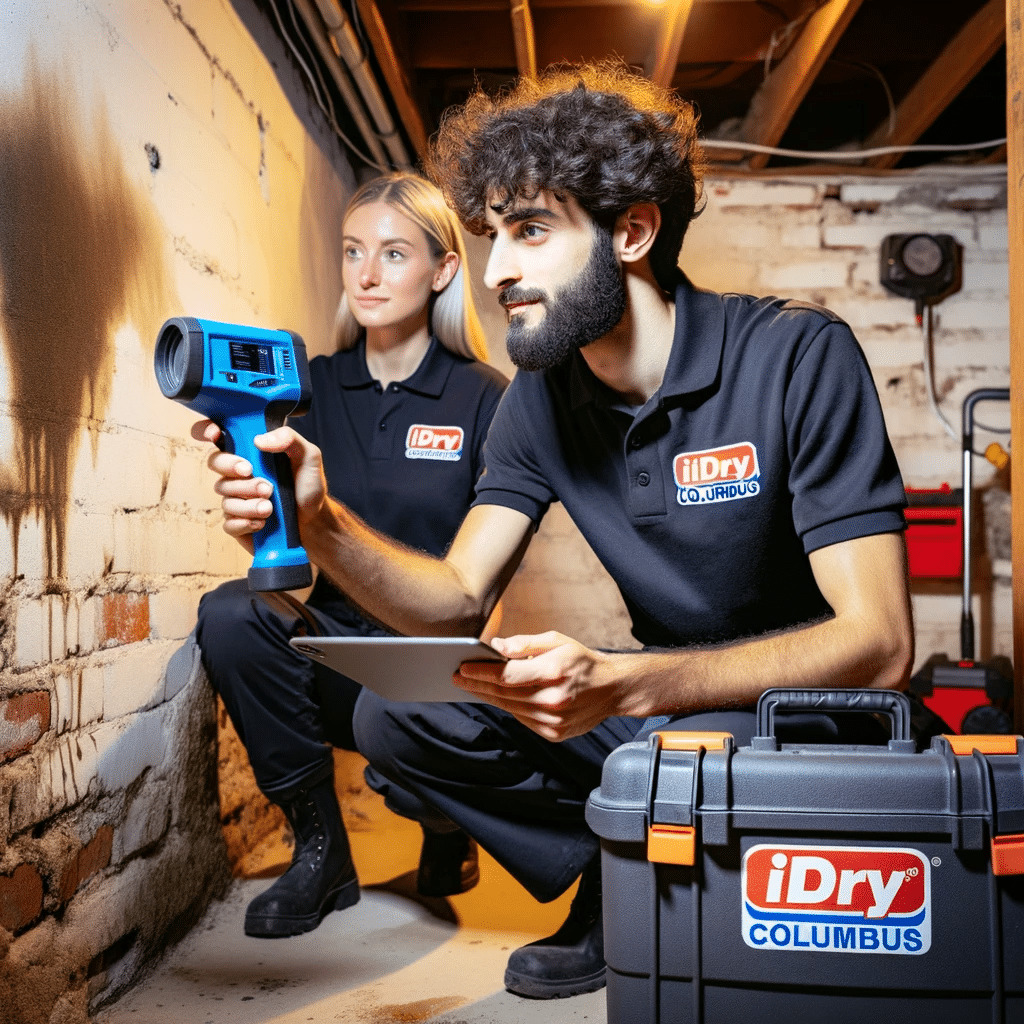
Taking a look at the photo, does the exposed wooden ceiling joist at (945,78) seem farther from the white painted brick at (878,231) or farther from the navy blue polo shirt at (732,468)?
the navy blue polo shirt at (732,468)

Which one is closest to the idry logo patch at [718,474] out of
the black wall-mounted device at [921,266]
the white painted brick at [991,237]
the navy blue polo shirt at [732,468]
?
the navy blue polo shirt at [732,468]

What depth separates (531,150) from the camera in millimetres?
1399

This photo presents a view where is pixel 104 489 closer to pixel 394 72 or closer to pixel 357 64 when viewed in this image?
pixel 357 64

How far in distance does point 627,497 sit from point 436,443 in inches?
27.4

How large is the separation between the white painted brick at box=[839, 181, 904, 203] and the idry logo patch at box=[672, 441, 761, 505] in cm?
248

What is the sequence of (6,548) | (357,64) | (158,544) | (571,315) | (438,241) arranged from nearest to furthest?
(6,548) → (571,315) → (158,544) → (438,241) → (357,64)

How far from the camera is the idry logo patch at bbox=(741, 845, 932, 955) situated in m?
0.79

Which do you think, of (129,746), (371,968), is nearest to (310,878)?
(371,968)

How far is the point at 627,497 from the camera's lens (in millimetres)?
1349

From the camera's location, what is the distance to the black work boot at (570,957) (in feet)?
4.37

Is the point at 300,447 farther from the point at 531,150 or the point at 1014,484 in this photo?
the point at 1014,484

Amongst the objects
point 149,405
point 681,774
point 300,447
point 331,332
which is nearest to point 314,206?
point 331,332

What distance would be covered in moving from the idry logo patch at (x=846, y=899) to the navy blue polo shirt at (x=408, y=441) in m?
1.20

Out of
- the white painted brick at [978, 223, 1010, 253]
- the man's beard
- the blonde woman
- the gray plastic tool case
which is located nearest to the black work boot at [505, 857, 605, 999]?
the blonde woman
